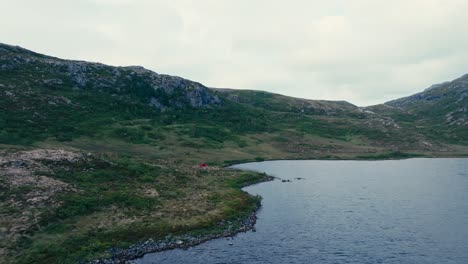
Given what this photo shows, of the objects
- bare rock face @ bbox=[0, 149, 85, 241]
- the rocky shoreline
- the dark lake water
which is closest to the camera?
the rocky shoreline

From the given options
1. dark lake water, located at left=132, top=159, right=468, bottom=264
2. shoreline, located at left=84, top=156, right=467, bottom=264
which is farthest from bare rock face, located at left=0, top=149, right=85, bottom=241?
dark lake water, located at left=132, top=159, right=468, bottom=264

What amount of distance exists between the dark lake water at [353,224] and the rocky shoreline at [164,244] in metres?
1.58

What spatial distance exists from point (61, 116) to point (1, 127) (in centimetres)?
3386

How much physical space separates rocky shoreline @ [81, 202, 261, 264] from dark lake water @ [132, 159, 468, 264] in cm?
158

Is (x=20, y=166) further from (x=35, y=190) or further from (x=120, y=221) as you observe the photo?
(x=120, y=221)

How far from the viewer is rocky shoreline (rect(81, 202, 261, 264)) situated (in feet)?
170

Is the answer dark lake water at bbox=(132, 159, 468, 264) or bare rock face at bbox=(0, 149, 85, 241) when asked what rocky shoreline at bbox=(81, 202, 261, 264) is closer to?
dark lake water at bbox=(132, 159, 468, 264)

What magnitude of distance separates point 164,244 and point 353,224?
1395 inches

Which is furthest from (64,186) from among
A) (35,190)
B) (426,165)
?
(426,165)

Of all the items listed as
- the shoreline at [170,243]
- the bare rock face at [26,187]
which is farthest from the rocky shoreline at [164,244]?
the bare rock face at [26,187]

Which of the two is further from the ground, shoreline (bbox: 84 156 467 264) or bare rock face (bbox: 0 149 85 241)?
bare rock face (bbox: 0 149 85 241)

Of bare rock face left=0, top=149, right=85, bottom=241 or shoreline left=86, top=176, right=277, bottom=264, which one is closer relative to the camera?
shoreline left=86, top=176, right=277, bottom=264

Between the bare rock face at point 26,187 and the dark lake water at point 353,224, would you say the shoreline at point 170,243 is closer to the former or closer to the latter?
the dark lake water at point 353,224

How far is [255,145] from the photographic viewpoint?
19488cm
